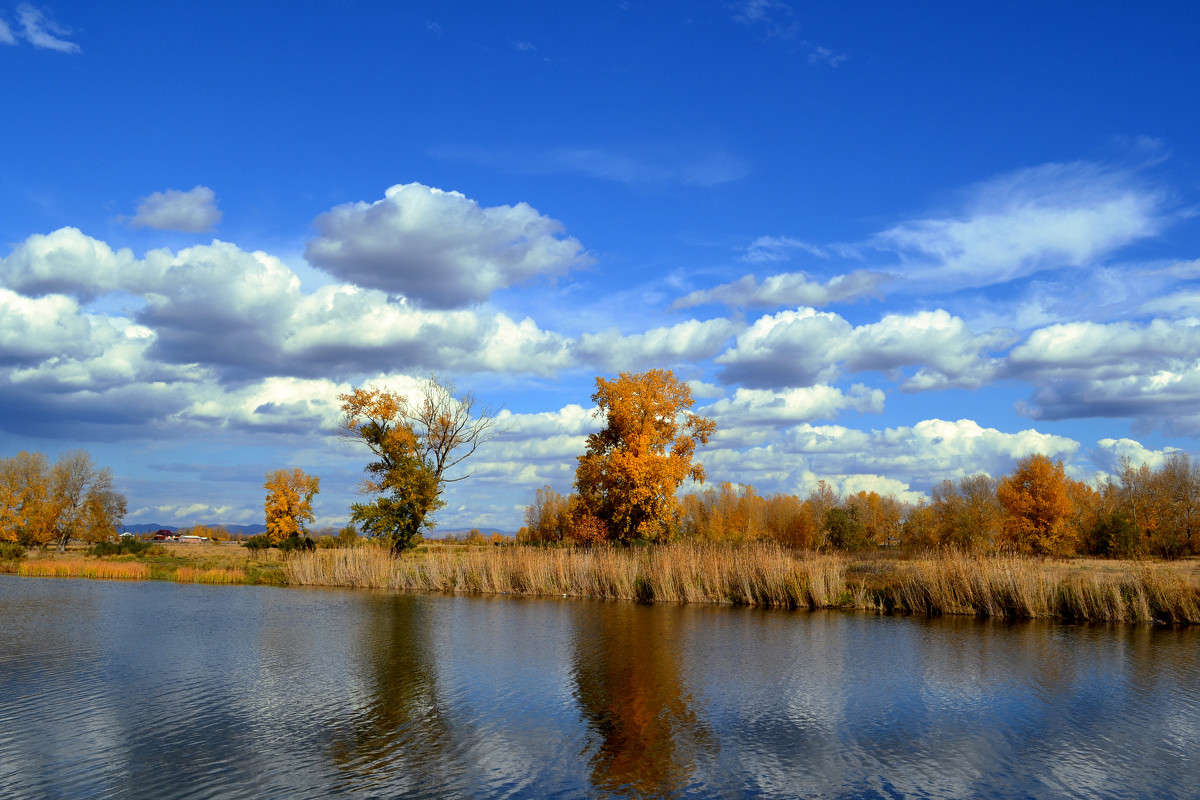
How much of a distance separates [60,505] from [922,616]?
72.9 metres

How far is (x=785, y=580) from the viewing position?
24.8 meters

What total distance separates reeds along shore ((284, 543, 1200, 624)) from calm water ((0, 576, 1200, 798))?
88.9 inches

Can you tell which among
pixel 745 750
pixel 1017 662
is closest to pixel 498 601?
pixel 1017 662

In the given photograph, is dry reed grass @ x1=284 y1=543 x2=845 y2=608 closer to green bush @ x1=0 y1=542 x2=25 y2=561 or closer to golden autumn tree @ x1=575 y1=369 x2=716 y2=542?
golden autumn tree @ x1=575 y1=369 x2=716 y2=542

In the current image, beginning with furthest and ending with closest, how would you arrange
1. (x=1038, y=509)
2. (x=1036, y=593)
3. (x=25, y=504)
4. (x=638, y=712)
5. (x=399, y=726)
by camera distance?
(x=25, y=504)
(x=1038, y=509)
(x=1036, y=593)
(x=638, y=712)
(x=399, y=726)

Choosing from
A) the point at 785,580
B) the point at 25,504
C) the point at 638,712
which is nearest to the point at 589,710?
the point at 638,712

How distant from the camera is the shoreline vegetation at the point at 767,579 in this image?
2128 cm

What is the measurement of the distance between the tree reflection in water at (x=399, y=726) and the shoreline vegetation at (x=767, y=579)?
37.8ft

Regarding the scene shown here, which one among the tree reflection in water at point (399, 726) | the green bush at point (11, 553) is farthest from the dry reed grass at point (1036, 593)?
the green bush at point (11, 553)

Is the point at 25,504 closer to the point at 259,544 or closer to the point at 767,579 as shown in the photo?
the point at 259,544

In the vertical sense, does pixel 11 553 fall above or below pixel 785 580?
above

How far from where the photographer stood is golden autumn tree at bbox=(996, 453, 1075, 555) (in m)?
45.2

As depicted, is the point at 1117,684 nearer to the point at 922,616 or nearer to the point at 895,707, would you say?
the point at 895,707

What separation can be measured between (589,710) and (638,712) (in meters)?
0.69
